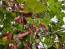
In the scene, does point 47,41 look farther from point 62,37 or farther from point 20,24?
point 20,24

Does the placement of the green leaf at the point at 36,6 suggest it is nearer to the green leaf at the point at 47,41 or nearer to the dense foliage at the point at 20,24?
the dense foliage at the point at 20,24

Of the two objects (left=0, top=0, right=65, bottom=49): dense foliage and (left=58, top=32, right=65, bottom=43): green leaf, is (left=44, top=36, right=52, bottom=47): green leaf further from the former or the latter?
(left=0, top=0, right=65, bottom=49): dense foliage

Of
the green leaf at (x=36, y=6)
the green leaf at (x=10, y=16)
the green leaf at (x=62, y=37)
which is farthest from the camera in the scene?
the green leaf at (x=62, y=37)

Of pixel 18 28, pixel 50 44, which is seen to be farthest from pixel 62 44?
pixel 18 28

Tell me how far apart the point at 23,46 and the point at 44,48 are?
300mm

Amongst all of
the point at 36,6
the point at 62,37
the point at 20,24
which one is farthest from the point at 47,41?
the point at 36,6

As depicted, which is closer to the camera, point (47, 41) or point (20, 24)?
point (20, 24)

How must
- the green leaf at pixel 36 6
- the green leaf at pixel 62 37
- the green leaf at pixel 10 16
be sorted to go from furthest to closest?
the green leaf at pixel 62 37
the green leaf at pixel 10 16
the green leaf at pixel 36 6

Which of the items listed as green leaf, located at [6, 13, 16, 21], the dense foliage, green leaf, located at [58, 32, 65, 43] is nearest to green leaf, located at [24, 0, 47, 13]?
the dense foliage

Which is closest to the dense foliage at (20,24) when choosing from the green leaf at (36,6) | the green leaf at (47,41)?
the green leaf at (36,6)

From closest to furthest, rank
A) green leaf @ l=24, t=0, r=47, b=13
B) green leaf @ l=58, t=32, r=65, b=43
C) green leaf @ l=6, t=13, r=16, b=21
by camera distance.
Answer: green leaf @ l=24, t=0, r=47, b=13, green leaf @ l=6, t=13, r=16, b=21, green leaf @ l=58, t=32, r=65, b=43

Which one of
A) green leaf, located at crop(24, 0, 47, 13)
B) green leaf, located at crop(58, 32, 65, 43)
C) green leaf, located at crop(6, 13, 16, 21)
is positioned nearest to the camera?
green leaf, located at crop(24, 0, 47, 13)

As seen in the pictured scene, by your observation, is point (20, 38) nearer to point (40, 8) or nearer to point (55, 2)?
point (40, 8)

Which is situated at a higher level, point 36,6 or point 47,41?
point 36,6
